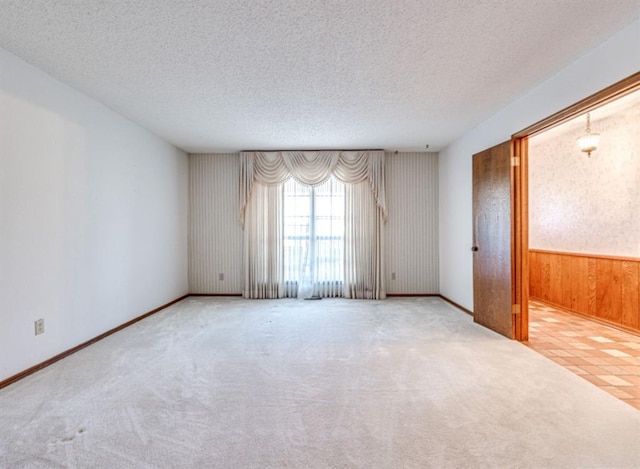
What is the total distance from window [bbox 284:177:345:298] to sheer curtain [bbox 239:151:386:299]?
0.02m

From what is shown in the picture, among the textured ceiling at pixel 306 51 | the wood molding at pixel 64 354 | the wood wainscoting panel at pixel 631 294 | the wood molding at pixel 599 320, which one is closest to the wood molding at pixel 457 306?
the wood molding at pixel 599 320

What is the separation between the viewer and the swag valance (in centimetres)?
531

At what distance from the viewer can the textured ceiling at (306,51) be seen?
194 centimetres

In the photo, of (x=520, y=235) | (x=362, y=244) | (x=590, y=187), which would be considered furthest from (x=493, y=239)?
(x=362, y=244)

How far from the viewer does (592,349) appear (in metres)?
3.09

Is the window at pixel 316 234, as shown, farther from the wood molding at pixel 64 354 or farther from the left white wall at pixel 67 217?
the wood molding at pixel 64 354

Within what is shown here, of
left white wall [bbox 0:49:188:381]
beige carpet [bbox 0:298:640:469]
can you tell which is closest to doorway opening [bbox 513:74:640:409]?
beige carpet [bbox 0:298:640:469]

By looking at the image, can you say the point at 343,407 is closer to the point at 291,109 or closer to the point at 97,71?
the point at 291,109

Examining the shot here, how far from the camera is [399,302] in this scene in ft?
16.7

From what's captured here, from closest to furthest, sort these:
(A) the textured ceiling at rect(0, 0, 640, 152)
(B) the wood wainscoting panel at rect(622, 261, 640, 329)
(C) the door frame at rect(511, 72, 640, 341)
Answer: (A) the textured ceiling at rect(0, 0, 640, 152), (C) the door frame at rect(511, 72, 640, 341), (B) the wood wainscoting panel at rect(622, 261, 640, 329)

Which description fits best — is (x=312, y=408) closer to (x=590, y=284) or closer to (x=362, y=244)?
(x=362, y=244)

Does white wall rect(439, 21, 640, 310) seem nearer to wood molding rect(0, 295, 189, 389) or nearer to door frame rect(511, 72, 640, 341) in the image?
door frame rect(511, 72, 640, 341)

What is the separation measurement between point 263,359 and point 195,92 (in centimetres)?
257

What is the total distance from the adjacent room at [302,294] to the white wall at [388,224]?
0.34 m
